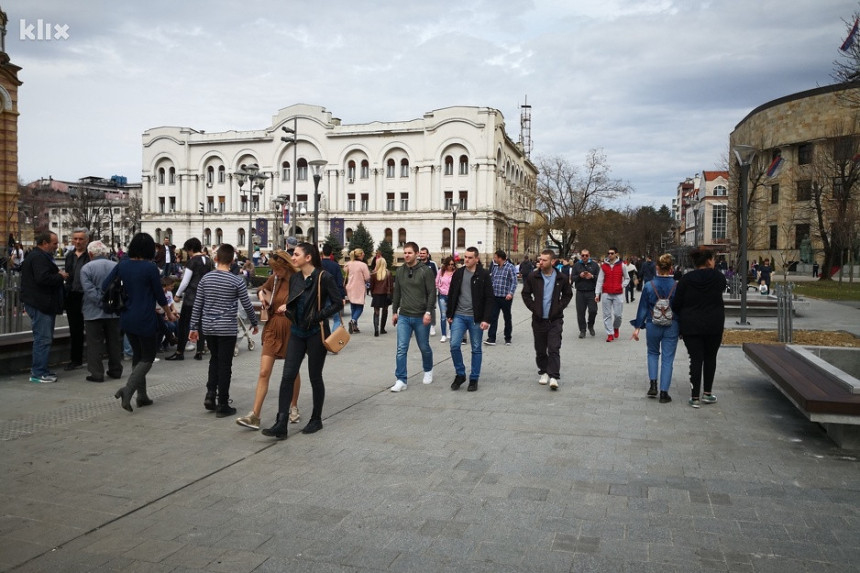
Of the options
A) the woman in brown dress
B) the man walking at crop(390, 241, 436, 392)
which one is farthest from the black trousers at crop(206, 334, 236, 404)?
the man walking at crop(390, 241, 436, 392)

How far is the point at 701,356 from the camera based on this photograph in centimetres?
762

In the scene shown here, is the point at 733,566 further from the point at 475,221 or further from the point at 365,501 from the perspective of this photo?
the point at 475,221

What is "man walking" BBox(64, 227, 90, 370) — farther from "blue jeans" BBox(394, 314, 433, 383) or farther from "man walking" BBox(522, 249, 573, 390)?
"man walking" BBox(522, 249, 573, 390)

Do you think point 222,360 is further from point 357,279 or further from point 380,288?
point 380,288

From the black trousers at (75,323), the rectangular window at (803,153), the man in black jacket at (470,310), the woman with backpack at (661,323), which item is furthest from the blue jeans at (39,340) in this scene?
the rectangular window at (803,153)

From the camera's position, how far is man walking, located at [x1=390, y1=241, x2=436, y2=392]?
8.55 m

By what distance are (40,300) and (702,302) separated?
8.40 m

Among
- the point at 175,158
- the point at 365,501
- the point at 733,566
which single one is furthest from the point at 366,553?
the point at 175,158

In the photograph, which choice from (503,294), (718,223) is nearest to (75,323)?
(503,294)

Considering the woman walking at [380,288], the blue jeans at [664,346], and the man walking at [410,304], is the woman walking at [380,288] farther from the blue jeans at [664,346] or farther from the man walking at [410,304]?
the blue jeans at [664,346]

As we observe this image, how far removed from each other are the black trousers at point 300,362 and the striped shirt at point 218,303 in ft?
3.19

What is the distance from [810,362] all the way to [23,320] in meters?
11.2

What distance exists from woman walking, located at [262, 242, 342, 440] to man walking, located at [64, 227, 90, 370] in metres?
4.47

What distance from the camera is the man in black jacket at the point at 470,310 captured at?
872 centimetres
